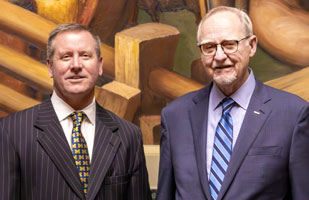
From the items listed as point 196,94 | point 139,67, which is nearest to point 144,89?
point 139,67

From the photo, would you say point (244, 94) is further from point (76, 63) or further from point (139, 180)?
point (76, 63)

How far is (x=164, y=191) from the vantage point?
5.78ft

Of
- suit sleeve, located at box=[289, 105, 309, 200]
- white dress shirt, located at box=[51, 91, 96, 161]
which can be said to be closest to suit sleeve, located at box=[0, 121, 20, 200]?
white dress shirt, located at box=[51, 91, 96, 161]

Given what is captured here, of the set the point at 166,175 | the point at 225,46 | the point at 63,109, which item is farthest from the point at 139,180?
the point at 225,46

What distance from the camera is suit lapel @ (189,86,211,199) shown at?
1628 mm

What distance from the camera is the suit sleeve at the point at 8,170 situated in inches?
60.8

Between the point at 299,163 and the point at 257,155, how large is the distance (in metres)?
0.16

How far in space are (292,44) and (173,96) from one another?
823 millimetres

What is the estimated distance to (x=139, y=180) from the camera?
179 cm

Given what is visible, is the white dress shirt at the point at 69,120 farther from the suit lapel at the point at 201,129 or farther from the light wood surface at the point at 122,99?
the light wood surface at the point at 122,99

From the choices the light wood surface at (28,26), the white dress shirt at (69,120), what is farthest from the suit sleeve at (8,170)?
the light wood surface at (28,26)

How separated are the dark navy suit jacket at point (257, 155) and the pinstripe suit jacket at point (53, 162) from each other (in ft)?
0.62

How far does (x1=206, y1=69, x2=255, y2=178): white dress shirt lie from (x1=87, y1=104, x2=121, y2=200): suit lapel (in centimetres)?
40

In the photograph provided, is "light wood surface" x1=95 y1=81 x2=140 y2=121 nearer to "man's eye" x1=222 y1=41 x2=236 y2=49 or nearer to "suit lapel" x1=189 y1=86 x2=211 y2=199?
"suit lapel" x1=189 y1=86 x2=211 y2=199
